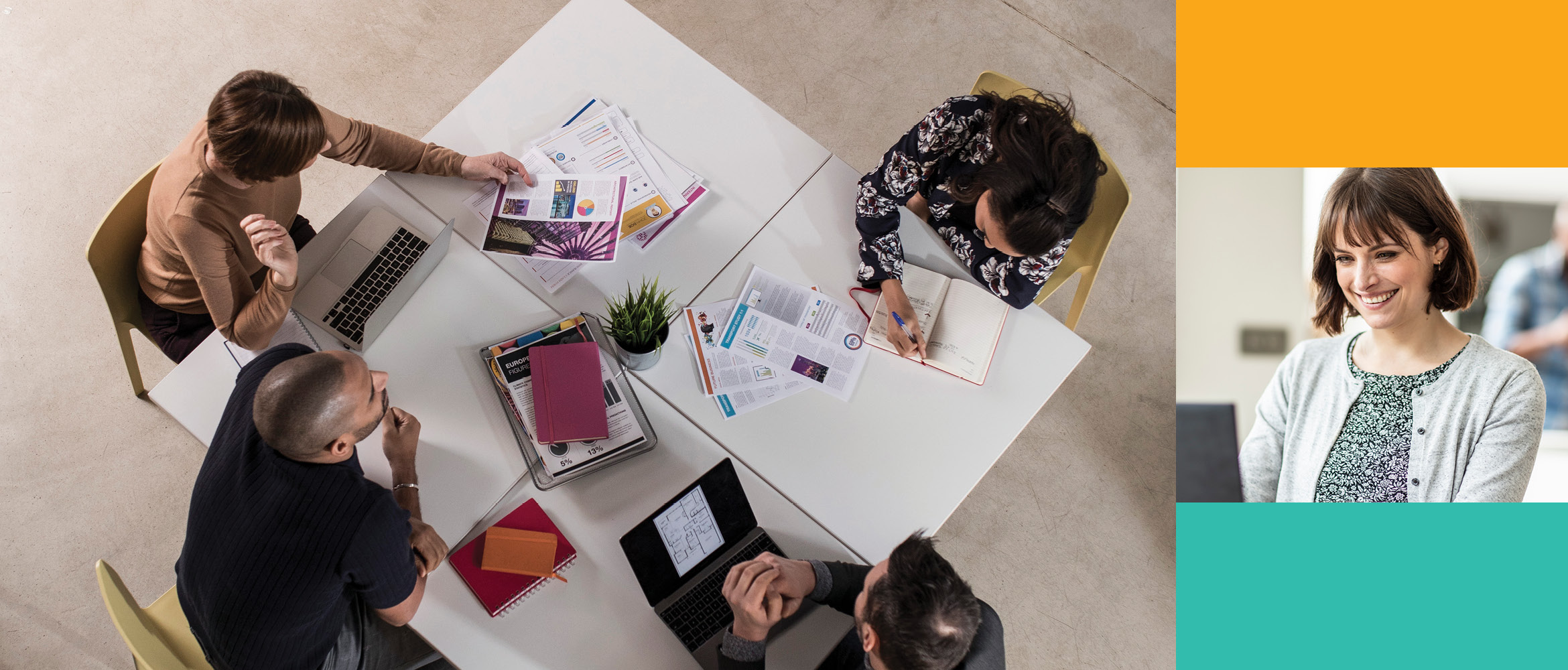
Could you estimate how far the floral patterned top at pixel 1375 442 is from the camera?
209 centimetres

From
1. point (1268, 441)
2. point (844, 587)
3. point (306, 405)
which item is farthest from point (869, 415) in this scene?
point (1268, 441)

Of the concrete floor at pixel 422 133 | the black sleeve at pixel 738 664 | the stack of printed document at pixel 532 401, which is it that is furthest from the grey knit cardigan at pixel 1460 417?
the stack of printed document at pixel 532 401

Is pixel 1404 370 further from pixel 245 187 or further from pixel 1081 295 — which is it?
pixel 245 187

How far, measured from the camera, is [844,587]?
5.50ft

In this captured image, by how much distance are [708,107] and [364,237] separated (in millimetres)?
897

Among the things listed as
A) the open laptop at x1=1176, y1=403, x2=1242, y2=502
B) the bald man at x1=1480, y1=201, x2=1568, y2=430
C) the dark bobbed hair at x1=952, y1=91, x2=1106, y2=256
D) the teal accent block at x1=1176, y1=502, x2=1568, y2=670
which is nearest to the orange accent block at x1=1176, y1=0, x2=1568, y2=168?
the bald man at x1=1480, y1=201, x2=1568, y2=430

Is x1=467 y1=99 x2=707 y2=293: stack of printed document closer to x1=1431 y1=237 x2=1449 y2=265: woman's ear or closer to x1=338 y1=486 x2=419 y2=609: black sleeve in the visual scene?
x1=338 y1=486 x2=419 y2=609: black sleeve

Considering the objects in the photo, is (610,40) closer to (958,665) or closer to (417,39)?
(417,39)

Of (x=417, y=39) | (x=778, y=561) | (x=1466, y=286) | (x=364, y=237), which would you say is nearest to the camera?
(x=778, y=561)

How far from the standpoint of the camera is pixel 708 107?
2.08 meters

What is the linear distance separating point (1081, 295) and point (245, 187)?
7.01ft

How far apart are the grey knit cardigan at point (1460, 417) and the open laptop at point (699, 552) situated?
158 centimetres

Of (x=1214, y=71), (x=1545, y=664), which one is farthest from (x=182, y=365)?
(x=1545, y=664)

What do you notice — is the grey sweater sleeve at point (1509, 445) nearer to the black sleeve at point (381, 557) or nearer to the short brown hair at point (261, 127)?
the black sleeve at point (381, 557)
